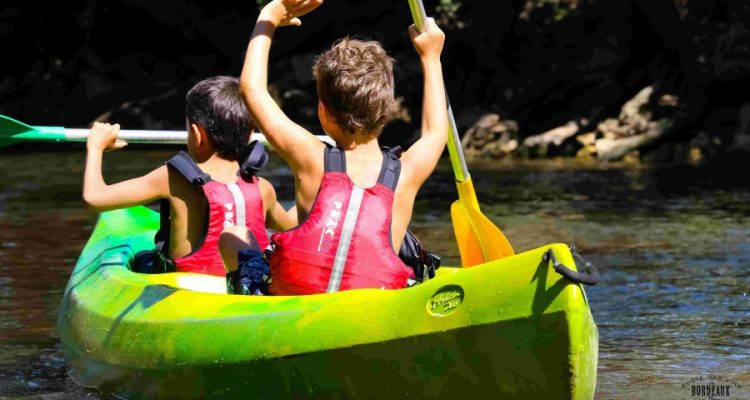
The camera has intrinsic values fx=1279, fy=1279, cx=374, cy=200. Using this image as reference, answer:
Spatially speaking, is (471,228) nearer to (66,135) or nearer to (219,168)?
(219,168)

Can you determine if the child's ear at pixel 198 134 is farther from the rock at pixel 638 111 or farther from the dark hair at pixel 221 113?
the rock at pixel 638 111

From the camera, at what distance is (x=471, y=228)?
15.9 ft

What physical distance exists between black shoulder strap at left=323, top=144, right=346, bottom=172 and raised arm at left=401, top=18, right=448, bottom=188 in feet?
0.64

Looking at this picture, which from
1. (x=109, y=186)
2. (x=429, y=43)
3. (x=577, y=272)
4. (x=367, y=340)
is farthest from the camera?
(x=109, y=186)

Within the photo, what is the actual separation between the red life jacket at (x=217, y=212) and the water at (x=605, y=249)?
1.90 ft

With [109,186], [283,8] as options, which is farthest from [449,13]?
[283,8]

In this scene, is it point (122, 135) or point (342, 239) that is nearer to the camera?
point (342, 239)

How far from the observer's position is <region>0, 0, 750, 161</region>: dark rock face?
50.9 feet

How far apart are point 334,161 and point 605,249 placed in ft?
15.4

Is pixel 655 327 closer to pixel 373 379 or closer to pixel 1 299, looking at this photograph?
pixel 373 379

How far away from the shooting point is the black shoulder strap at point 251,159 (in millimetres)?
4508

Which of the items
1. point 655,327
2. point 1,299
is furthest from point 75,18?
point 655,327

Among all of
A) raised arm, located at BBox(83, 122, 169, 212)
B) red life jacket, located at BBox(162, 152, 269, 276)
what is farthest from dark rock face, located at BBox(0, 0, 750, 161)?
raised arm, located at BBox(83, 122, 169, 212)
